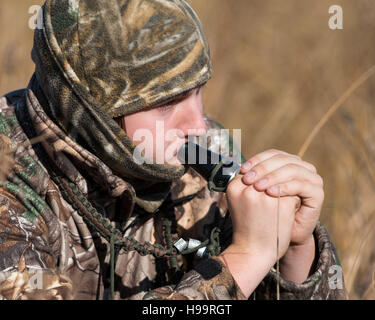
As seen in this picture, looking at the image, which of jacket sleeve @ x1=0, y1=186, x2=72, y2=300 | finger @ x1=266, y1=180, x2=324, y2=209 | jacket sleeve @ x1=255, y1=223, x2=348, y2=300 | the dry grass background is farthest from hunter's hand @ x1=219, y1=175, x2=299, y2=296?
the dry grass background

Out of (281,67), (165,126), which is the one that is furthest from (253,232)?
(281,67)

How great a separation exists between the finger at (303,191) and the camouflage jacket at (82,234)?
0.29m

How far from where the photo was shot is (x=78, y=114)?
7.22 feet

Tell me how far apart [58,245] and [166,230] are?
1.71 ft

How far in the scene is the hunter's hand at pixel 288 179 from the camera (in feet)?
6.96

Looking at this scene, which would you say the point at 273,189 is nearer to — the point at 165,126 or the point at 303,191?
the point at 303,191

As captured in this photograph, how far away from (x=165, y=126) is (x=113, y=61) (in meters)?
0.30

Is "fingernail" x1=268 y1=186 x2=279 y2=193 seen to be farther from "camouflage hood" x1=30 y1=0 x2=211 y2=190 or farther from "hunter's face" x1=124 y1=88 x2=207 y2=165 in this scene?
"camouflage hood" x1=30 y1=0 x2=211 y2=190

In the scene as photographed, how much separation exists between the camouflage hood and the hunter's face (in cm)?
5

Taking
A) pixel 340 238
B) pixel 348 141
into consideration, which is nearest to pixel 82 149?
pixel 340 238

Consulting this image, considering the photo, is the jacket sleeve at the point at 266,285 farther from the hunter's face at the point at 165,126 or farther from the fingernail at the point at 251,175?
the hunter's face at the point at 165,126

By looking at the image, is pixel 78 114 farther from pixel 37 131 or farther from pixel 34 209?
pixel 34 209

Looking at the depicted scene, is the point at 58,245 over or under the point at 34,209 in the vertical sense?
under
